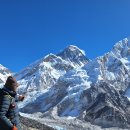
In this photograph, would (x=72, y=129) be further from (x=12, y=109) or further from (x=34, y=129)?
(x=12, y=109)

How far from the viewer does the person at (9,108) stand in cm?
869

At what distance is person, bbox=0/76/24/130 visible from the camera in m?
8.69

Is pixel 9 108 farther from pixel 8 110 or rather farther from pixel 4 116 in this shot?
pixel 4 116

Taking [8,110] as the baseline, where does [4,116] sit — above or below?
below

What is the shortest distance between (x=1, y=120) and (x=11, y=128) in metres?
0.30

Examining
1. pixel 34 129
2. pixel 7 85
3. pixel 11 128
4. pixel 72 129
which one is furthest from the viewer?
pixel 72 129

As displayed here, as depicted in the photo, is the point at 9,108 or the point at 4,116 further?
the point at 9,108

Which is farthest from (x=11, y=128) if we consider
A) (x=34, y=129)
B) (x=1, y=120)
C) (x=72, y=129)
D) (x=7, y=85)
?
(x=72, y=129)

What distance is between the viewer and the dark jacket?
8.69 meters

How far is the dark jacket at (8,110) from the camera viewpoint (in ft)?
28.5

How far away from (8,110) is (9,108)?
0.05 m

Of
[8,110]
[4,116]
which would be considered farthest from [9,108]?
[4,116]

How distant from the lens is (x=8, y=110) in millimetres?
8852

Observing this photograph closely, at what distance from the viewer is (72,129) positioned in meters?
198
